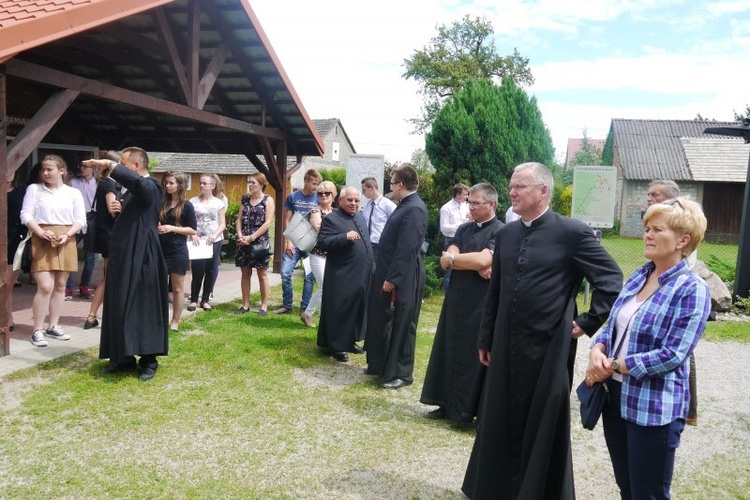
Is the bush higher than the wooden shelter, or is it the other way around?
the wooden shelter

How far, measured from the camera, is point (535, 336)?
11.1 ft

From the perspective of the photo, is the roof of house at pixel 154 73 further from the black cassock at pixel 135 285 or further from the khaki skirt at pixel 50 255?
the black cassock at pixel 135 285

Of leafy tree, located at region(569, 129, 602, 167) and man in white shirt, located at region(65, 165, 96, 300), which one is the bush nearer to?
man in white shirt, located at region(65, 165, 96, 300)

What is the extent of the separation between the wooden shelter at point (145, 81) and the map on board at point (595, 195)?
520 cm

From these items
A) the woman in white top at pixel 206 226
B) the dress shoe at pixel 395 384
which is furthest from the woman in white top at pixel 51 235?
→ the dress shoe at pixel 395 384

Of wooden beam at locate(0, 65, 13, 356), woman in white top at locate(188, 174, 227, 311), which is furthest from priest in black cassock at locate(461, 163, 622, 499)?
woman in white top at locate(188, 174, 227, 311)

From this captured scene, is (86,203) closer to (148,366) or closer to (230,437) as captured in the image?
(148,366)

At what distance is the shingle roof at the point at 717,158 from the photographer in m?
31.9

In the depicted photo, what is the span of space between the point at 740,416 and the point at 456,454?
312cm

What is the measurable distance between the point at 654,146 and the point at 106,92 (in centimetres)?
3529

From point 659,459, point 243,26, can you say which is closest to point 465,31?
point 243,26

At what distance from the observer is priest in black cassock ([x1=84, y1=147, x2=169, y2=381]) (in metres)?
5.67

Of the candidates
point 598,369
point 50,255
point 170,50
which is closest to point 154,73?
point 170,50

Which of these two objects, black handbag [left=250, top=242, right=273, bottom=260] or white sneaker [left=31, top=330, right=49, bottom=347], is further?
black handbag [left=250, top=242, right=273, bottom=260]
